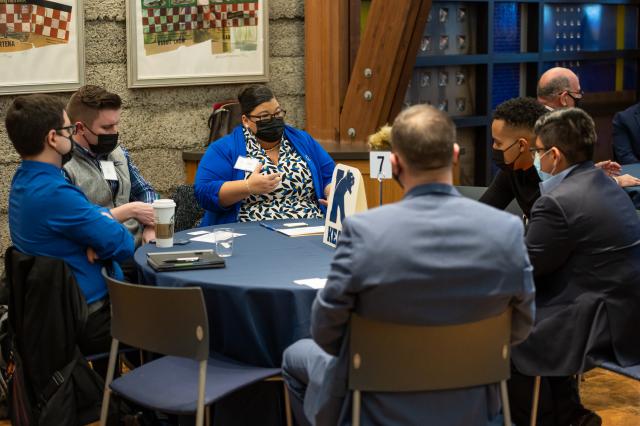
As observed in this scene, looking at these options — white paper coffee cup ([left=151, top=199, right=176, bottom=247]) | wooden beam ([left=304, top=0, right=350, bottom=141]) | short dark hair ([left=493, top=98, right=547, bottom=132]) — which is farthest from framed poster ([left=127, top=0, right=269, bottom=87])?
short dark hair ([left=493, top=98, right=547, bottom=132])

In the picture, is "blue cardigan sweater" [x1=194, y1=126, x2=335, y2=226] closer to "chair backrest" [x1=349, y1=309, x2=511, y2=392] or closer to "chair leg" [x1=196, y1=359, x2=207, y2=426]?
"chair leg" [x1=196, y1=359, x2=207, y2=426]

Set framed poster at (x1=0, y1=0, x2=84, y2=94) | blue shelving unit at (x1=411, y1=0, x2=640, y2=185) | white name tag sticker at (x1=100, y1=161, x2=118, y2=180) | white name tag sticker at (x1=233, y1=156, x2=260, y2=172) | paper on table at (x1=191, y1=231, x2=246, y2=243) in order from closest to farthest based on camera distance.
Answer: paper on table at (x1=191, y1=231, x2=246, y2=243), white name tag sticker at (x1=100, y1=161, x2=118, y2=180), white name tag sticker at (x1=233, y1=156, x2=260, y2=172), framed poster at (x1=0, y1=0, x2=84, y2=94), blue shelving unit at (x1=411, y1=0, x2=640, y2=185)

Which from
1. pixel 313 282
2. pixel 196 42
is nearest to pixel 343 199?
pixel 313 282

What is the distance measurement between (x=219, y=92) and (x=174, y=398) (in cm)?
362

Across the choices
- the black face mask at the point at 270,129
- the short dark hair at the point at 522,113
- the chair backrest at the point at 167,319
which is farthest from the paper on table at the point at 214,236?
the short dark hair at the point at 522,113

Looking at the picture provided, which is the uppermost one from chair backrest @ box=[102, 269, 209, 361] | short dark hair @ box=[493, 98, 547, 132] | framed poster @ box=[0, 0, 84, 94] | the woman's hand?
framed poster @ box=[0, 0, 84, 94]

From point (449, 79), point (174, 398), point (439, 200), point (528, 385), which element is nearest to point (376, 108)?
point (449, 79)

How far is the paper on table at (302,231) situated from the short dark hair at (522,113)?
2.89 feet

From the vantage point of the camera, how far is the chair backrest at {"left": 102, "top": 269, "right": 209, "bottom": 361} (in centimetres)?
298

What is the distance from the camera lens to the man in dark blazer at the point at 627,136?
264 inches

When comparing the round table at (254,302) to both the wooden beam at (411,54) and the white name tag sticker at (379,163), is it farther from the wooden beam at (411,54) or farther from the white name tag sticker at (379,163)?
the wooden beam at (411,54)

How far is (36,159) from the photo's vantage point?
3646 millimetres

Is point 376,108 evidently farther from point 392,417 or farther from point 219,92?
point 392,417

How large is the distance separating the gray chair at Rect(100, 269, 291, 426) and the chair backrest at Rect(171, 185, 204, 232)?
199cm
